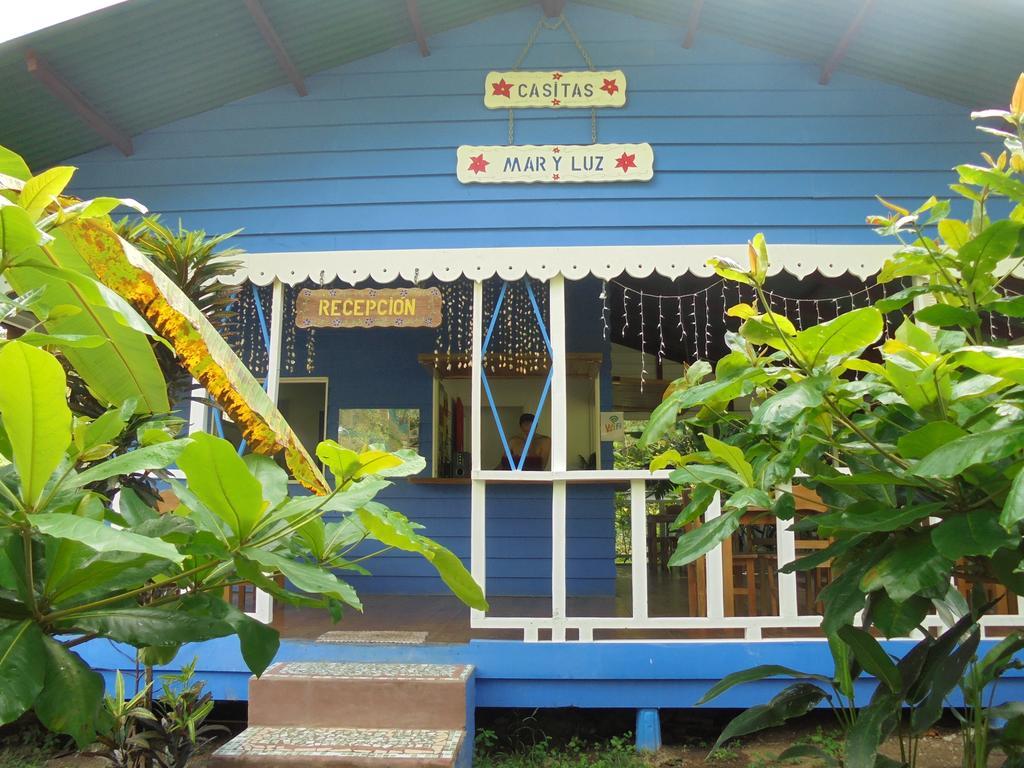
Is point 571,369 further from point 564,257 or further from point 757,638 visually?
point 757,638

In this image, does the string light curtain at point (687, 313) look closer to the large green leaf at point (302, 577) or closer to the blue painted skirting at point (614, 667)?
the blue painted skirting at point (614, 667)

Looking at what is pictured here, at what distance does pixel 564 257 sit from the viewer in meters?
4.20

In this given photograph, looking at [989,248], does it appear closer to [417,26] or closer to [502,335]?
[417,26]

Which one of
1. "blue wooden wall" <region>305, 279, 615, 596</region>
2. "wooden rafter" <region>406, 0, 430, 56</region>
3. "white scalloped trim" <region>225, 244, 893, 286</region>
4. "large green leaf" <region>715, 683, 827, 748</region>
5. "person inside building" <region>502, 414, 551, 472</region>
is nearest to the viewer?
"large green leaf" <region>715, 683, 827, 748</region>

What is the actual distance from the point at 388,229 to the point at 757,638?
300 cm

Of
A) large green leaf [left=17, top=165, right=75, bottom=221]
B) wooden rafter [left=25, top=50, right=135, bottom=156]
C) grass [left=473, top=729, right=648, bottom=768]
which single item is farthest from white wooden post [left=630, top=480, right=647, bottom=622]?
wooden rafter [left=25, top=50, right=135, bottom=156]

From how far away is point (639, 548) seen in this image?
378 cm

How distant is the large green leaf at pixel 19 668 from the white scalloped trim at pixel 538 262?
3.39m

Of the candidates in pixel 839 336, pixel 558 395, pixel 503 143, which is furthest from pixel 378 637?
pixel 839 336

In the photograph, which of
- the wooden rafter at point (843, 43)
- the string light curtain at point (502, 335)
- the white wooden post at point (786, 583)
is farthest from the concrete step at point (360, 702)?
the wooden rafter at point (843, 43)

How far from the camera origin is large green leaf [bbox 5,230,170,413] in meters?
1.17

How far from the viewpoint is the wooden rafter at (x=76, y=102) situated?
12.8 ft

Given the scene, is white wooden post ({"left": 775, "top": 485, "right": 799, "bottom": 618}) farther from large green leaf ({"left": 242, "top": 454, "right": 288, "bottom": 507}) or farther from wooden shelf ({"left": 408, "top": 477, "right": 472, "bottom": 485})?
large green leaf ({"left": 242, "top": 454, "right": 288, "bottom": 507})

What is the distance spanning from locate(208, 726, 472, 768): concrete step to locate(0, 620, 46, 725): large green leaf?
2.16 meters
